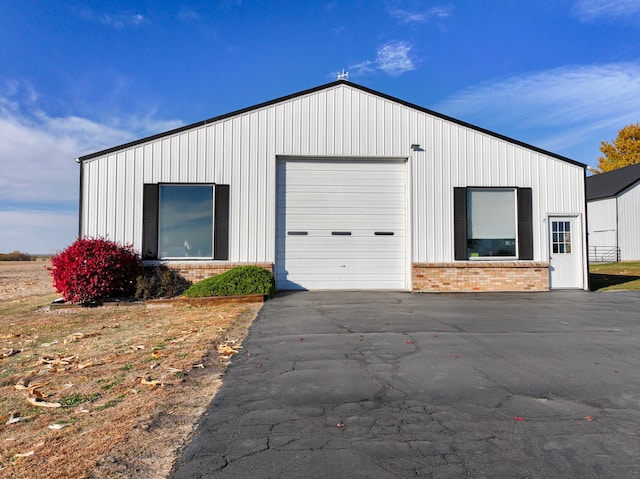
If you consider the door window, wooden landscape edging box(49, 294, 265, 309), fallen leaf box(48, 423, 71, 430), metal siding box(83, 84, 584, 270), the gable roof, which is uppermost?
the gable roof

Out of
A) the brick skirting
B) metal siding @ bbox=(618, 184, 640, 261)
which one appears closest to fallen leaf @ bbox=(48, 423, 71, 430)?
the brick skirting

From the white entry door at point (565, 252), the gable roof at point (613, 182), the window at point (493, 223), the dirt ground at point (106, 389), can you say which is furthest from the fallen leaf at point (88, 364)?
the gable roof at point (613, 182)

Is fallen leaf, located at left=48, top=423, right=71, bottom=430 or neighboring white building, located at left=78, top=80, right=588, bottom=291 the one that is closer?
fallen leaf, located at left=48, top=423, right=71, bottom=430

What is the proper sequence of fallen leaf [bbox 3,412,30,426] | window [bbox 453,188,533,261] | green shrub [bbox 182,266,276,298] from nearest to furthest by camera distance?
fallen leaf [bbox 3,412,30,426] → green shrub [bbox 182,266,276,298] → window [bbox 453,188,533,261]

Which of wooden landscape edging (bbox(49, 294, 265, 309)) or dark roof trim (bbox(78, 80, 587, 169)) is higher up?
dark roof trim (bbox(78, 80, 587, 169))

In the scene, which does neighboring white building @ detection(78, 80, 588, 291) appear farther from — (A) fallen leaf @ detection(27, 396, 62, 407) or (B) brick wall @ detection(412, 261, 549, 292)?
(A) fallen leaf @ detection(27, 396, 62, 407)

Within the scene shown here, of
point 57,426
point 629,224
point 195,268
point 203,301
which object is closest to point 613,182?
point 629,224

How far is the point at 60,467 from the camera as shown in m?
2.37

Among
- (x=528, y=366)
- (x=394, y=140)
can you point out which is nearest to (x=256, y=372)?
(x=528, y=366)

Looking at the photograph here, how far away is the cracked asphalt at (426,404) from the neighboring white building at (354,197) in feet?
15.3

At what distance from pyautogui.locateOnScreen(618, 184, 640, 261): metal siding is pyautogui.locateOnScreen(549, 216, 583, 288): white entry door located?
71.2 feet

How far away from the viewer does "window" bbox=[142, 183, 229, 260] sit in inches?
422

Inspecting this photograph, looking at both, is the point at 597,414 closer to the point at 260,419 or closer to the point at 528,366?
the point at 528,366

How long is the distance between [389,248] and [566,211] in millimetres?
5179
